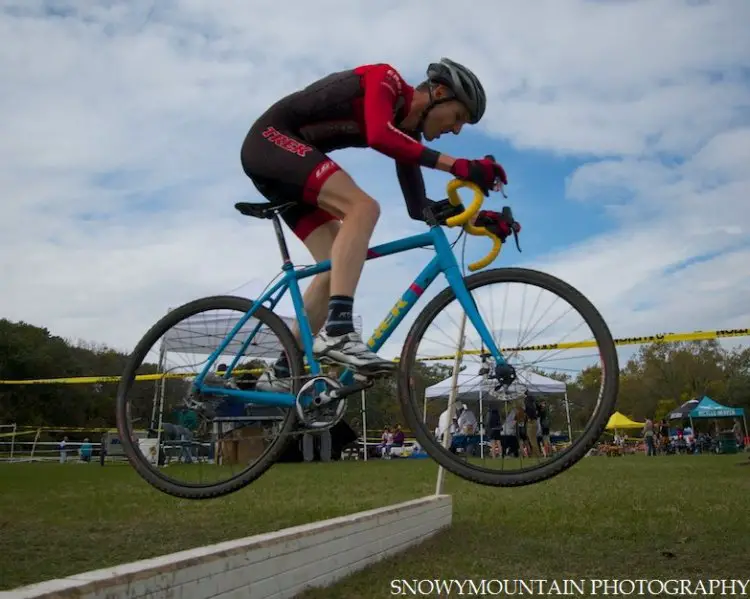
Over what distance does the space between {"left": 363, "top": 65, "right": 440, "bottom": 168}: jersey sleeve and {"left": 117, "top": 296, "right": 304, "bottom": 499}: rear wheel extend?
3.56ft

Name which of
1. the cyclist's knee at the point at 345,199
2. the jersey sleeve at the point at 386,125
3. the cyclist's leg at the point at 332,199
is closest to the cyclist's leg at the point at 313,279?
the cyclist's leg at the point at 332,199

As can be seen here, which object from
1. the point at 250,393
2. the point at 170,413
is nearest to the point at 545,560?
the point at 250,393

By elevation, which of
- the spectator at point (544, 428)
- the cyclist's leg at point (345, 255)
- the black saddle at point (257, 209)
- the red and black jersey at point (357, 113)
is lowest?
the spectator at point (544, 428)

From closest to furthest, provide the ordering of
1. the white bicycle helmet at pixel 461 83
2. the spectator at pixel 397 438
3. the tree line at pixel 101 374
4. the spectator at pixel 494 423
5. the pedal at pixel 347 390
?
the pedal at pixel 347 390, the white bicycle helmet at pixel 461 83, the spectator at pixel 494 423, the spectator at pixel 397 438, the tree line at pixel 101 374

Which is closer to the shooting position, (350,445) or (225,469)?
(225,469)

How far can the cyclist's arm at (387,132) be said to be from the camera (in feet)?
10.1

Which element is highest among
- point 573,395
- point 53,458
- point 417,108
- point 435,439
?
point 417,108

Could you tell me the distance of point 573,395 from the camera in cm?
338

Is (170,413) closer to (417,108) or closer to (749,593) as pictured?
(417,108)

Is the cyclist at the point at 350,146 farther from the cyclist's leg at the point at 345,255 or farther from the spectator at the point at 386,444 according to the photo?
the spectator at the point at 386,444

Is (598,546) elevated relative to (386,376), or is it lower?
lower

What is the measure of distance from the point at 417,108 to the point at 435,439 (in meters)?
1.58

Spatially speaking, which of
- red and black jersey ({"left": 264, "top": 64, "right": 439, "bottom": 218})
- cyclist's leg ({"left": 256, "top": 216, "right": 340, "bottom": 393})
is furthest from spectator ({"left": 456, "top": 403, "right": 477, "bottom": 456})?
red and black jersey ({"left": 264, "top": 64, "right": 439, "bottom": 218})

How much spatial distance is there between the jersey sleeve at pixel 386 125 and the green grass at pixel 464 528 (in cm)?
203
